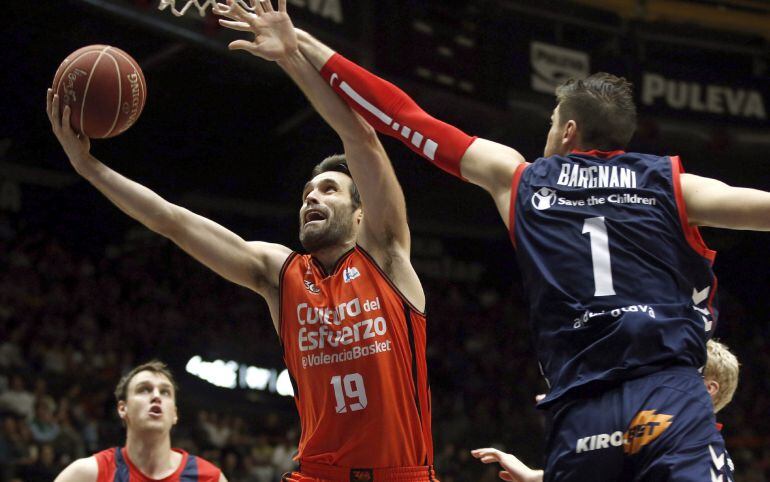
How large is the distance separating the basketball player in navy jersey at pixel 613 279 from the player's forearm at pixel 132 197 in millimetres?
1542

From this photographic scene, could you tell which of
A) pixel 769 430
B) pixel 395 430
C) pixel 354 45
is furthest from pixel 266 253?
pixel 769 430

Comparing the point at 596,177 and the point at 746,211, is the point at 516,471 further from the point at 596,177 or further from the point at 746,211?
the point at 746,211

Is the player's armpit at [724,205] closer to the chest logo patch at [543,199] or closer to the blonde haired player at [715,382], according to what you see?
the chest logo patch at [543,199]

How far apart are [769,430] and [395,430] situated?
48.6 ft

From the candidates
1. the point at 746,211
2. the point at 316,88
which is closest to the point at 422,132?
the point at 316,88

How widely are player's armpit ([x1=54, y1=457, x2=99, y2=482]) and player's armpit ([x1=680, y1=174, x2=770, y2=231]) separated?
12.6ft

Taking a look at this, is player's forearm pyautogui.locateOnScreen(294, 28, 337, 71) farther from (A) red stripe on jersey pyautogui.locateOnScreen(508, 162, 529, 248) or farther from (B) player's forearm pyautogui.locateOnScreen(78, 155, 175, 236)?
(A) red stripe on jersey pyautogui.locateOnScreen(508, 162, 529, 248)

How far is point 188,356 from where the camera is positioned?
47.6ft

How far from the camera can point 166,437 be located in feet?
19.0

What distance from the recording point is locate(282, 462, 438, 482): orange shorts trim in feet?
13.2

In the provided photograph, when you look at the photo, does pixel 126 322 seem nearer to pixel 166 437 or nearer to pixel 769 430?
pixel 166 437

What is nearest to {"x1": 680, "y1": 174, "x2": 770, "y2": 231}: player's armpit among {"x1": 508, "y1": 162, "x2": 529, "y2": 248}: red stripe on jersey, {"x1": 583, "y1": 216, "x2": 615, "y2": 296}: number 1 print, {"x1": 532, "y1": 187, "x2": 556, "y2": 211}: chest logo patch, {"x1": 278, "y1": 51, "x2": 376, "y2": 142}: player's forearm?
{"x1": 583, "y1": 216, "x2": 615, "y2": 296}: number 1 print

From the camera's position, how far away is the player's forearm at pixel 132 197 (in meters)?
4.25

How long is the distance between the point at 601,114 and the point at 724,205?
0.53 meters
